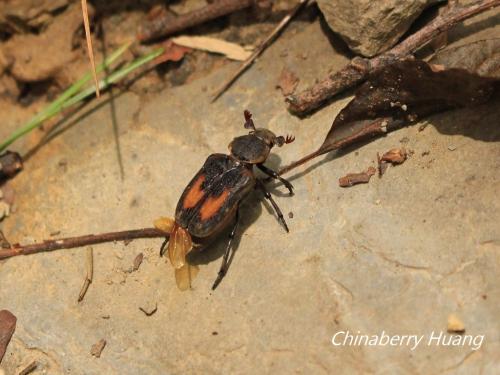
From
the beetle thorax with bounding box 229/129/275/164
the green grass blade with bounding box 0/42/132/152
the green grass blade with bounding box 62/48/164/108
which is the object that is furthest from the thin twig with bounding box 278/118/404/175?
the green grass blade with bounding box 0/42/132/152

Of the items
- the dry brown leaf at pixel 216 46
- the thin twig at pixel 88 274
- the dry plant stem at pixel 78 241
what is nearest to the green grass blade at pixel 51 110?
the dry brown leaf at pixel 216 46

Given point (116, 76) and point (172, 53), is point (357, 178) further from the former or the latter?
point (116, 76)

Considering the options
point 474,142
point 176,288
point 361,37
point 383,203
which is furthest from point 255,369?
point 361,37

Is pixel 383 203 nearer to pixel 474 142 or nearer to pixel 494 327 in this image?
pixel 474 142

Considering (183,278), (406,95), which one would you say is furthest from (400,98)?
(183,278)

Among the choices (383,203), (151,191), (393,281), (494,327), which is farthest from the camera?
(151,191)

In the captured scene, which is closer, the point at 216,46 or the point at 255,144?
the point at 255,144
